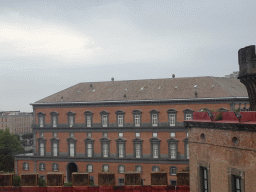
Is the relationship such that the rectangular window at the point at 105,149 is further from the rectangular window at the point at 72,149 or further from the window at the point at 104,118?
the rectangular window at the point at 72,149

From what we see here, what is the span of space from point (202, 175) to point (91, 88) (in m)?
39.4

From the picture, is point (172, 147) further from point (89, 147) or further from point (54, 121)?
point (54, 121)

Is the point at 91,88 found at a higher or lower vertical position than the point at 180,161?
higher

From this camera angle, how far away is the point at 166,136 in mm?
48219

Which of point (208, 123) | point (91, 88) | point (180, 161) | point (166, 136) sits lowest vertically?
point (180, 161)

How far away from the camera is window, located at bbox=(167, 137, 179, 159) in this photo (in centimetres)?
4756

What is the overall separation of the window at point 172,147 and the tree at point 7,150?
115 feet

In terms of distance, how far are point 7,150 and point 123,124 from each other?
35.4 m

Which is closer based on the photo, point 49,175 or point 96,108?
point 49,175

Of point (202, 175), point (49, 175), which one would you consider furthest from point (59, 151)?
point (202, 175)

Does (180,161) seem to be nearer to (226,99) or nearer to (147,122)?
(147,122)

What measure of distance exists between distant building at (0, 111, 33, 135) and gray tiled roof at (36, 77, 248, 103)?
81.8 metres

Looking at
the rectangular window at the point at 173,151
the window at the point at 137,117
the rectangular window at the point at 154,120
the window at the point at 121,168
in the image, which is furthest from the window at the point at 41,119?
the rectangular window at the point at 173,151

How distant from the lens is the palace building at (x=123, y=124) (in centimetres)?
4731
